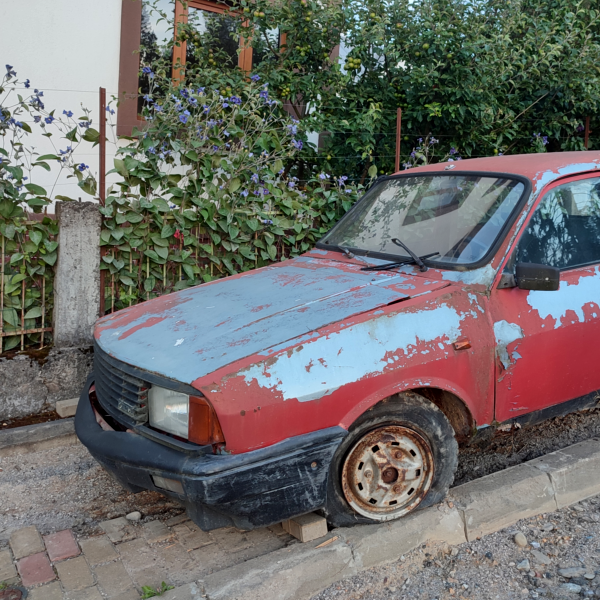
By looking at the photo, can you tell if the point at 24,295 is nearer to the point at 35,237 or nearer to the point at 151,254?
the point at 35,237

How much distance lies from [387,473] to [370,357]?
593mm

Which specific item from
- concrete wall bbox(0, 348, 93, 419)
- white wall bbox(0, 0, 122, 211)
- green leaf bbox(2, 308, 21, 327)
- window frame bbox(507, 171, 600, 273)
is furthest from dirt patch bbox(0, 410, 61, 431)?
white wall bbox(0, 0, 122, 211)

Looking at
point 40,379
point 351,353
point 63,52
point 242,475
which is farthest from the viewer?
point 63,52

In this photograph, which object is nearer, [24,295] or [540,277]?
[540,277]

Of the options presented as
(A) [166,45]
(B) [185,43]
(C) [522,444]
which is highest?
(B) [185,43]

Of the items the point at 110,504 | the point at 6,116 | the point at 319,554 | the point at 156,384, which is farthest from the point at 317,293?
the point at 6,116

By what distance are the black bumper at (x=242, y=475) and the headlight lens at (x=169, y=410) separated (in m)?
0.08

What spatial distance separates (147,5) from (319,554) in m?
7.22

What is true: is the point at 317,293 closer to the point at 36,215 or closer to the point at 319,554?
the point at 319,554

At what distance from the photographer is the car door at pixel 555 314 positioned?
3100 mm

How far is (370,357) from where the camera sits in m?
2.72

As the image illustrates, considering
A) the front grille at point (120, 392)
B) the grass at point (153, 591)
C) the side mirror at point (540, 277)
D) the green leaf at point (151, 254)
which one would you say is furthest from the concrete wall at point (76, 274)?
the side mirror at point (540, 277)

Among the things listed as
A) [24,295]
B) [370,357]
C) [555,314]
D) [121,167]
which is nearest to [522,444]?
[555,314]

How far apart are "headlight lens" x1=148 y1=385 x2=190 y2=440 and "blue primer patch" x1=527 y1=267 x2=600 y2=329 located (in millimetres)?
1798
